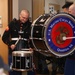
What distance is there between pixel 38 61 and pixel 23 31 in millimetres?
1657

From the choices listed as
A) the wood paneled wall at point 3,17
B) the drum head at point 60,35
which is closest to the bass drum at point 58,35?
the drum head at point 60,35

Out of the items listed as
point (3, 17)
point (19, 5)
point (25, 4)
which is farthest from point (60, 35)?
point (25, 4)

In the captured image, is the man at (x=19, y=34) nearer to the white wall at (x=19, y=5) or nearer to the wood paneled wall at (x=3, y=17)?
the wood paneled wall at (x=3, y=17)

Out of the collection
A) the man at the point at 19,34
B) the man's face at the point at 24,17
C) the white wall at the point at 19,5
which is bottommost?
the man at the point at 19,34

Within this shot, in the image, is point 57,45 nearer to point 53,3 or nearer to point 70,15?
point 70,15

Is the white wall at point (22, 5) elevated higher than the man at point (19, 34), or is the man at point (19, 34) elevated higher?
the white wall at point (22, 5)

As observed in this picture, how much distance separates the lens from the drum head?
2.02 metres

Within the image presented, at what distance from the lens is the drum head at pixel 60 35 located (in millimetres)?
2018

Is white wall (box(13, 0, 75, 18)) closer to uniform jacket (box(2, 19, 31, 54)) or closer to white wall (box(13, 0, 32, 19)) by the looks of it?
white wall (box(13, 0, 32, 19))

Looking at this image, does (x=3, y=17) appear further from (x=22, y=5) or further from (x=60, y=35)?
(x=60, y=35)

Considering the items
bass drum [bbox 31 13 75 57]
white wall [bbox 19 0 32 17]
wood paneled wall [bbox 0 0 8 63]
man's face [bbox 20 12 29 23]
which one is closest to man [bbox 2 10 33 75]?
man's face [bbox 20 12 29 23]

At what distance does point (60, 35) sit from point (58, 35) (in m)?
0.02

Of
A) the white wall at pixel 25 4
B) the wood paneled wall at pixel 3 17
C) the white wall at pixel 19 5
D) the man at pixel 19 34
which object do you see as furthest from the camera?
the white wall at pixel 25 4

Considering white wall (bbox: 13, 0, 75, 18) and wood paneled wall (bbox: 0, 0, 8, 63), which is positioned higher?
white wall (bbox: 13, 0, 75, 18)
